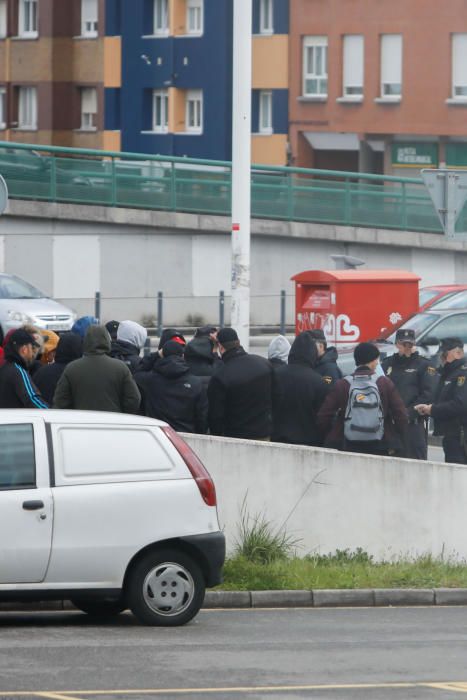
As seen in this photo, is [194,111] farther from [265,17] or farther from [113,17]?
[113,17]

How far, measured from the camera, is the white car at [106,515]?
10.3 meters

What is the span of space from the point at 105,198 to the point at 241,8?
2133 centimetres

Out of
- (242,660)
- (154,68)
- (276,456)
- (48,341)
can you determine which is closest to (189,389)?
(276,456)

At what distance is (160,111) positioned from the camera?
6309cm

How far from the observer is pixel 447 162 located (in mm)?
57125

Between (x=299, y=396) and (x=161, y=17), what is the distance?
1968 inches

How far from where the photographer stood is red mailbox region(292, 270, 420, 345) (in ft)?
81.1

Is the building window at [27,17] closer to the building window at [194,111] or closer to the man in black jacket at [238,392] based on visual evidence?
the building window at [194,111]

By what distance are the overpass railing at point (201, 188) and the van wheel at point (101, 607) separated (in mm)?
25768

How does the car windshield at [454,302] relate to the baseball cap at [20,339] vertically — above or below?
above

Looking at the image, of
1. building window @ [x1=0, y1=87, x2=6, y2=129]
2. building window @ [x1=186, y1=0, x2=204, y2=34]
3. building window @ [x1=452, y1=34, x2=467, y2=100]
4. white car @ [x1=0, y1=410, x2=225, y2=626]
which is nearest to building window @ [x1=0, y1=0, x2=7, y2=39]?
building window @ [x1=0, y1=87, x2=6, y2=129]

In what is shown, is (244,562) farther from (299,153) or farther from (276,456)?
(299,153)

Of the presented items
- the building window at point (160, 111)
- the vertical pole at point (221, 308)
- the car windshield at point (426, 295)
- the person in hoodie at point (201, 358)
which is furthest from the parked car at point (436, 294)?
the building window at point (160, 111)

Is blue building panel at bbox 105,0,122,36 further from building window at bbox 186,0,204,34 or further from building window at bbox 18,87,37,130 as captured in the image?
building window at bbox 18,87,37,130
